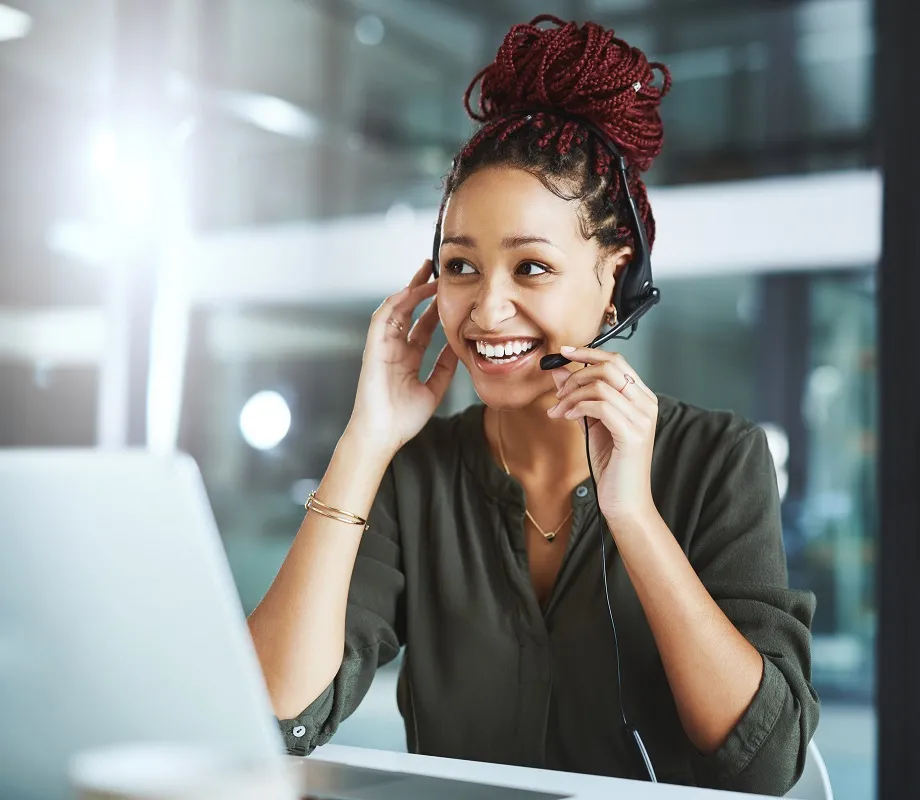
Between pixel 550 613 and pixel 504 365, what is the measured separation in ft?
1.16

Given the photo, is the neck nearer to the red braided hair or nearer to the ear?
the ear

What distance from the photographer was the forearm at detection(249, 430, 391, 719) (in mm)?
1279

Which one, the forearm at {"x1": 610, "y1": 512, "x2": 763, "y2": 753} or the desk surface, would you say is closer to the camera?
the desk surface

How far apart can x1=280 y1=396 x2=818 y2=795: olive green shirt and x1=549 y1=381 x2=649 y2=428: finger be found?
21 centimetres

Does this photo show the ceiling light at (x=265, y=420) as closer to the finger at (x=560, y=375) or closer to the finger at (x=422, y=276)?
the finger at (x=422, y=276)

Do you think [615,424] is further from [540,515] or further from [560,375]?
[540,515]

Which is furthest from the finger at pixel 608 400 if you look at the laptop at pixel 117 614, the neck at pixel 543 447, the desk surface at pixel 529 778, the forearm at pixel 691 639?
the laptop at pixel 117 614

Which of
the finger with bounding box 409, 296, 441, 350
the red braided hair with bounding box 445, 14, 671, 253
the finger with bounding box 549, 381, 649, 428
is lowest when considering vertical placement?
the finger with bounding box 549, 381, 649, 428

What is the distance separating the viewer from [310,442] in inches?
A: 172

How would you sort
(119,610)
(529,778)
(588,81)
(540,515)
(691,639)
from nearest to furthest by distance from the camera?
(119,610) < (529,778) < (691,639) < (588,81) < (540,515)

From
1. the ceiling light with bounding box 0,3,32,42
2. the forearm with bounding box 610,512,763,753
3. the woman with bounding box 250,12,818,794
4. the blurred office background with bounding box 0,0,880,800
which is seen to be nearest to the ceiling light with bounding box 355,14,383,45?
the blurred office background with bounding box 0,0,880,800

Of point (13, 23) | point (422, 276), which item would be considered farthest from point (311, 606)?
point (13, 23)

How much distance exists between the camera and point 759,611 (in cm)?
127

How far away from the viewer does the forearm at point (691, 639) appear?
3.87 feet
